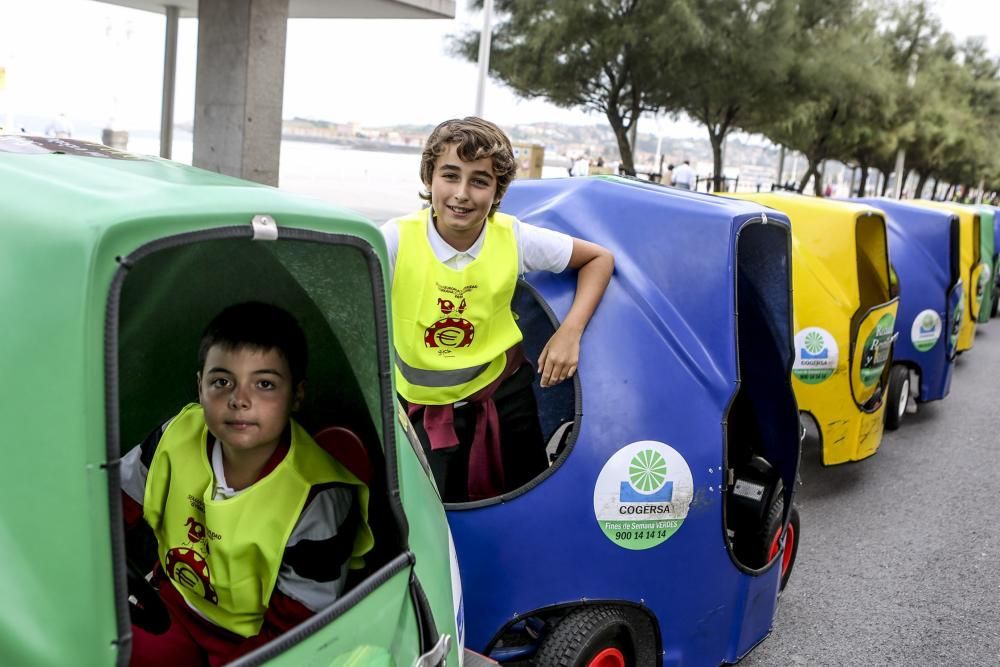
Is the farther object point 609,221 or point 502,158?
point 609,221

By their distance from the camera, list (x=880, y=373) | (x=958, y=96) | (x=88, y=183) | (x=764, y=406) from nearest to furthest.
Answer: (x=88, y=183)
(x=764, y=406)
(x=880, y=373)
(x=958, y=96)

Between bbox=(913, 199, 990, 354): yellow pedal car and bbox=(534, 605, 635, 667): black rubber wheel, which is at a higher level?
bbox=(913, 199, 990, 354): yellow pedal car

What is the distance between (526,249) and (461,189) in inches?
14.1

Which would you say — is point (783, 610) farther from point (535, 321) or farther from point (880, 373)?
point (880, 373)

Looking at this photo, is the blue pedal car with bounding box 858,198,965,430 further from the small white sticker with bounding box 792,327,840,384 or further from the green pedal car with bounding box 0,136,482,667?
the green pedal car with bounding box 0,136,482,667

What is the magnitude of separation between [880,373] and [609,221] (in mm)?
3244

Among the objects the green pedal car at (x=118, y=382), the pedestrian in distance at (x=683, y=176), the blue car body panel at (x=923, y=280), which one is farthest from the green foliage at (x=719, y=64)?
the green pedal car at (x=118, y=382)

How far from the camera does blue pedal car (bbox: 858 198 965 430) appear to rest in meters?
7.25

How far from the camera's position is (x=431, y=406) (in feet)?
10.1

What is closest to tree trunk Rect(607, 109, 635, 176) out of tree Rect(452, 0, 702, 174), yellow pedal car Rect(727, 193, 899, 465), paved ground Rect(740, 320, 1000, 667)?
tree Rect(452, 0, 702, 174)

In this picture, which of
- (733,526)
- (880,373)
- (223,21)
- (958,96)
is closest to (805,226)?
(880,373)

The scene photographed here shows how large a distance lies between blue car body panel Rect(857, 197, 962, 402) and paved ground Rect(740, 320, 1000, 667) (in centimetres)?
59

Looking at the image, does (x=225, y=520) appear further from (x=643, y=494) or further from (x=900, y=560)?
(x=900, y=560)

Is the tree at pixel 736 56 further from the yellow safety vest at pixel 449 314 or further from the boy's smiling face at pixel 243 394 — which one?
the boy's smiling face at pixel 243 394
